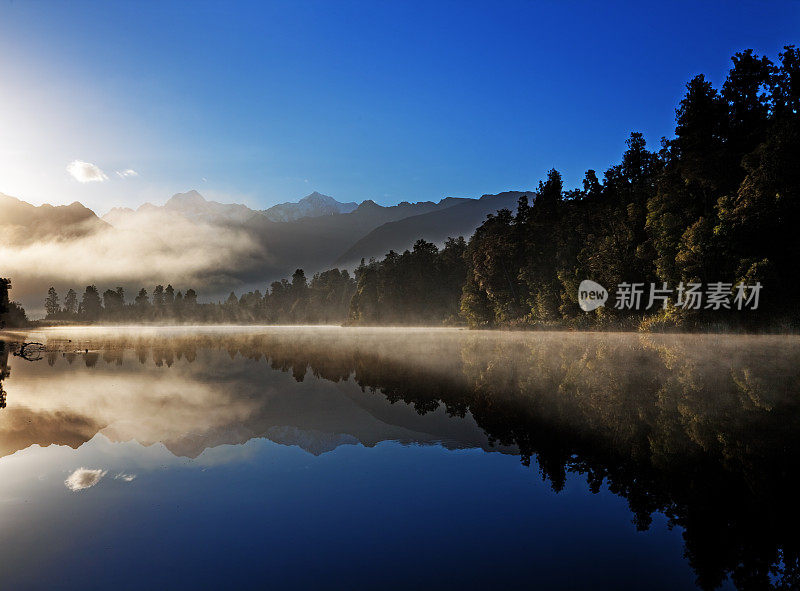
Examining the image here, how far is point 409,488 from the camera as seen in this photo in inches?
428

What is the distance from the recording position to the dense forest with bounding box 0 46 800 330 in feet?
146

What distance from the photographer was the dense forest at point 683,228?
4459 cm

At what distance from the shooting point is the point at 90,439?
1513cm

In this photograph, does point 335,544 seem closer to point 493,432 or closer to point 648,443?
point 493,432

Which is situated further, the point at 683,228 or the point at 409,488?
the point at 683,228

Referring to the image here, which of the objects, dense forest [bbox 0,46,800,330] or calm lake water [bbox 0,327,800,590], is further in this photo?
dense forest [bbox 0,46,800,330]

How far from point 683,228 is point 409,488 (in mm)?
55319

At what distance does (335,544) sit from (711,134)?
5973cm

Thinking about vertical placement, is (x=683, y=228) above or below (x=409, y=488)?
above

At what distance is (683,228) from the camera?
5488cm

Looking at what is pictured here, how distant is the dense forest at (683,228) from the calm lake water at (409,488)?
27651mm

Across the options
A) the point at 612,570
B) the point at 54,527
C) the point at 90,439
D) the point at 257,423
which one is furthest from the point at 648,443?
the point at 90,439

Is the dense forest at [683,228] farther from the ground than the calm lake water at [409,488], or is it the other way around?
the dense forest at [683,228]

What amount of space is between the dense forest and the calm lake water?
27.7m
